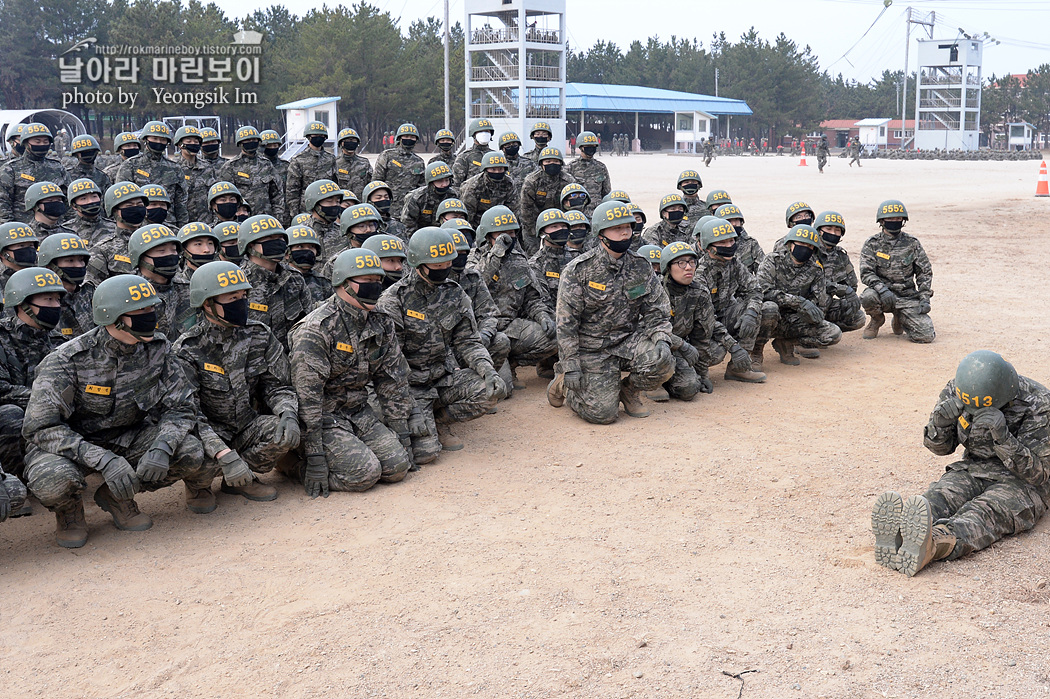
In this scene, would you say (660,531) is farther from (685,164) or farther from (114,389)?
(685,164)

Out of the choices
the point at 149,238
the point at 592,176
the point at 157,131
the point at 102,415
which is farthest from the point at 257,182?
the point at 102,415

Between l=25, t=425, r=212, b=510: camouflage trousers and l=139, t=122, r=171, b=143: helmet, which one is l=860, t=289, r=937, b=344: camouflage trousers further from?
l=139, t=122, r=171, b=143: helmet

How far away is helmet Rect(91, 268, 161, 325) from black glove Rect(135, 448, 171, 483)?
885 millimetres

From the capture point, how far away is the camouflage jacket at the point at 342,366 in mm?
6934

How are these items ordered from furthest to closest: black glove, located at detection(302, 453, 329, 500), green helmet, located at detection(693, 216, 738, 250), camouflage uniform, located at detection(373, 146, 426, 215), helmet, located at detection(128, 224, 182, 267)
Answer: camouflage uniform, located at detection(373, 146, 426, 215)
green helmet, located at detection(693, 216, 738, 250)
helmet, located at detection(128, 224, 182, 267)
black glove, located at detection(302, 453, 329, 500)

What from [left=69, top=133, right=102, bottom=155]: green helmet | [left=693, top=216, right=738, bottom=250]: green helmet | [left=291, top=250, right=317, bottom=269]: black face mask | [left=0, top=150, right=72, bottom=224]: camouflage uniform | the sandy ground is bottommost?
the sandy ground

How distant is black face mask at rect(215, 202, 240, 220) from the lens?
404 inches

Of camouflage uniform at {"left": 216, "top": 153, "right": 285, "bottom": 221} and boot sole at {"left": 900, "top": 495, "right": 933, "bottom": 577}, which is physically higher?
camouflage uniform at {"left": 216, "top": 153, "right": 285, "bottom": 221}

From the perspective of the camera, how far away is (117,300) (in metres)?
6.05

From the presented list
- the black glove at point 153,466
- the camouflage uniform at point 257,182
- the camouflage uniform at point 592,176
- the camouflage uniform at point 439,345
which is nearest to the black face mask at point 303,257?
the camouflage uniform at point 439,345

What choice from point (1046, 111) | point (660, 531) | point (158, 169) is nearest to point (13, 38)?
point (158, 169)

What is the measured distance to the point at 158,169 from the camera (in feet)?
43.0

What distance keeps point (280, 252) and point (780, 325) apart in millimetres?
5554

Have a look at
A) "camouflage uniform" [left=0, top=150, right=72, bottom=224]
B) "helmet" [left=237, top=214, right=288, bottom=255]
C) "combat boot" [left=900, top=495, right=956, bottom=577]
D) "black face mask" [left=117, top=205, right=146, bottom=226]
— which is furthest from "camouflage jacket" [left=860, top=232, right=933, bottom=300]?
"camouflage uniform" [left=0, top=150, right=72, bottom=224]
